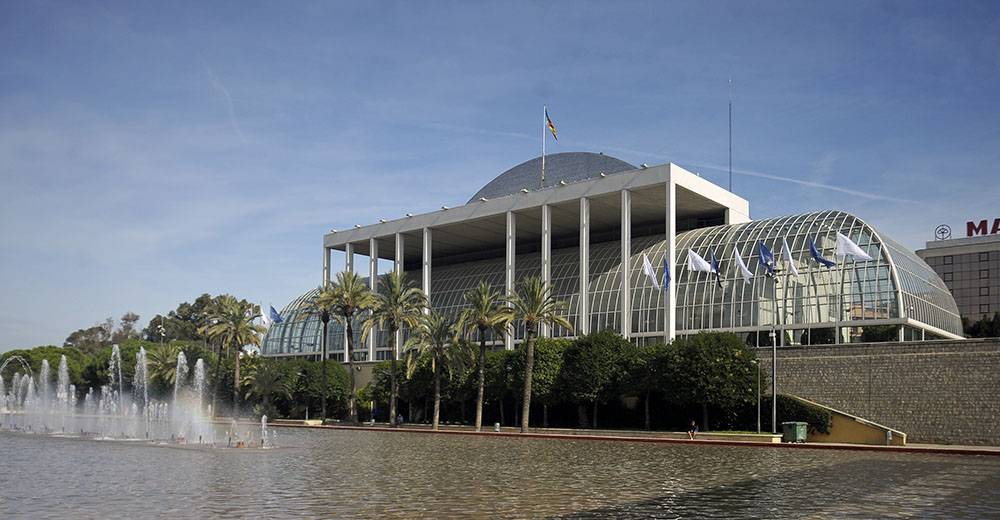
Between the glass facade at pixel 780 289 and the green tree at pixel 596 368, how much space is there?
620cm

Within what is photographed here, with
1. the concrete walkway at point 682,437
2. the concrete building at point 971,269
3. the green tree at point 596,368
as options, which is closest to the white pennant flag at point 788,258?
the green tree at point 596,368

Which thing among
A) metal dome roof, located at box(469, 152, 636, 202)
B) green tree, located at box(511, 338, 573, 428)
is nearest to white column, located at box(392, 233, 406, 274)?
metal dome roof, located at box(469, 152, 636, 202)

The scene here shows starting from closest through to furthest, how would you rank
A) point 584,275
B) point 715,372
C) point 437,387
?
point 715,372 → point 437,387 → point 584,275

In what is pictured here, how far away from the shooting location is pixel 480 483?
83.2 feet

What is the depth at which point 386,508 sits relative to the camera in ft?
63.2

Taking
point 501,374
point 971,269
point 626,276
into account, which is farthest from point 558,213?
point 971,269

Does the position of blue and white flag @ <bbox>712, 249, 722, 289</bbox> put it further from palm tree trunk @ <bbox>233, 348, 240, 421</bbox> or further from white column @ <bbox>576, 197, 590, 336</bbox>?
palm tree trunk @ <bbox>233, 348, 240, 421</bbox>

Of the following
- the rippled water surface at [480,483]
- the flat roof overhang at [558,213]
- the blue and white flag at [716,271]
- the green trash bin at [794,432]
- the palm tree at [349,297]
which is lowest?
the green trash bin at [794,432]

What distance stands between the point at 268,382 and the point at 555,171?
1393 inches

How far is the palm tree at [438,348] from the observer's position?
72.4m

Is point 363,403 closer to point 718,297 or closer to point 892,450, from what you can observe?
point 718,297

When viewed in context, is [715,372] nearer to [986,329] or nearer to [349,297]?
[349,297]

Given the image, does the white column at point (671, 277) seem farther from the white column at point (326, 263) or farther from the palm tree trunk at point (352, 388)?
the white column at point (326, 263)

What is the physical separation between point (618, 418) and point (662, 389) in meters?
Answer: 8.13
